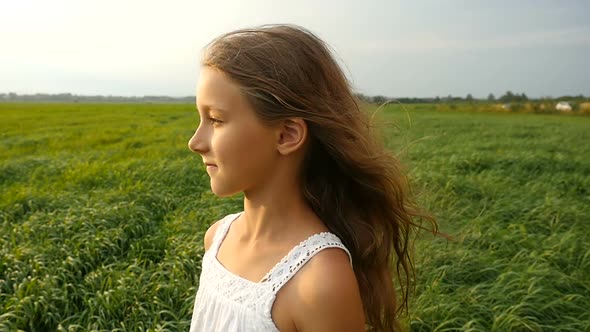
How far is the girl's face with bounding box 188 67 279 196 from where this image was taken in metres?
1.20

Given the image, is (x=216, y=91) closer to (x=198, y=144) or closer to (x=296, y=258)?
(x=198, y=144)

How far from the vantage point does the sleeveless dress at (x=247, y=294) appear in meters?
A: 1.21

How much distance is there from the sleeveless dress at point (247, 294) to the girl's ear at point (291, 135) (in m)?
0.23

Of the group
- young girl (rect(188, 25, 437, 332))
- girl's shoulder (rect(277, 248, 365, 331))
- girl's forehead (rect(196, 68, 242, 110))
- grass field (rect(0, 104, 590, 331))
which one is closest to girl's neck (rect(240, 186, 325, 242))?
young girl (rect(188, 25, 437, 332))

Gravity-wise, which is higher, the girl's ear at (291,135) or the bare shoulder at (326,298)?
the girl's ear at (291,135)

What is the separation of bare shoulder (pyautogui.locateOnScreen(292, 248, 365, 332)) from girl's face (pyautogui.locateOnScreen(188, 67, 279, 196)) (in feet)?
0.83

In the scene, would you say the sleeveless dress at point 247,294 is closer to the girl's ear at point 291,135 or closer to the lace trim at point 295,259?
the lace trim at point 295,259

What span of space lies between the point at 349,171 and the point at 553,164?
7.88 m

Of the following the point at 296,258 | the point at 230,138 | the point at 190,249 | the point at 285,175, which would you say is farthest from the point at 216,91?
the point at 190,249

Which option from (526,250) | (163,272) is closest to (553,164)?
(526,250)

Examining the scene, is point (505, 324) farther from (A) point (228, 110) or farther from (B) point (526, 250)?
(A) point (228, 110)

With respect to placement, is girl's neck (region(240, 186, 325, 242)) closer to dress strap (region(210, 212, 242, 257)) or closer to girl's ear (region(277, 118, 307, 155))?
girl's ear (region(277, 118, 307, 155))

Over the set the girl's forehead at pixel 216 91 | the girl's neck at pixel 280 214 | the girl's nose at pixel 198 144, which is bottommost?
the girl's neck at pixel 280 214

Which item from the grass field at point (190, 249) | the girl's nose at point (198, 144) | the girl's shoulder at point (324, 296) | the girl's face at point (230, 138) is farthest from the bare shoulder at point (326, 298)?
the grass field at point (190, 249)
